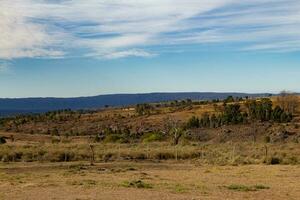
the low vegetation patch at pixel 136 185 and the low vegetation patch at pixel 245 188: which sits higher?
the low vegetation patch at pixel 136 185

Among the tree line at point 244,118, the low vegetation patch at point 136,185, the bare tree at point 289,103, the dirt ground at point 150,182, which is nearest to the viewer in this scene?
the dirt ground at point 150,182

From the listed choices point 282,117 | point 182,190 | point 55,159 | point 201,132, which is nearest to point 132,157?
point 55,159

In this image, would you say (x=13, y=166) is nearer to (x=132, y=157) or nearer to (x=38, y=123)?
(x=132, y=157)

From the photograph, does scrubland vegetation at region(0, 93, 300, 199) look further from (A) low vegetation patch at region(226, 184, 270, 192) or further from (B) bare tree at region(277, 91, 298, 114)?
Answer: (B) bare tree at region(277, 91, 298, 114)

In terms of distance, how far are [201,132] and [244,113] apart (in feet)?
48.4

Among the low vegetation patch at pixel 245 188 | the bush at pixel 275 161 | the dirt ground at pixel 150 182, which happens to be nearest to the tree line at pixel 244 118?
the bush at pixel 275 161

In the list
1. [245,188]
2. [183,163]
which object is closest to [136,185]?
[245,188]

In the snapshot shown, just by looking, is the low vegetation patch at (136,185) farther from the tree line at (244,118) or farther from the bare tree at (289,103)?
the bare tree at (289,103)

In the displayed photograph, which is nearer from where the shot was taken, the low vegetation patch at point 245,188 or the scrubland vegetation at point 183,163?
the low vegetation patch at point 245,188

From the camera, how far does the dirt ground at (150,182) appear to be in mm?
21047

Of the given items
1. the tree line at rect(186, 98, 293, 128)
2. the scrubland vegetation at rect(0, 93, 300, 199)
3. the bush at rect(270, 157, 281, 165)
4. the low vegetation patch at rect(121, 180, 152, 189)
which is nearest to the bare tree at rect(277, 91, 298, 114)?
the scrubland vegetation at rect(0, 93, 300, 199)

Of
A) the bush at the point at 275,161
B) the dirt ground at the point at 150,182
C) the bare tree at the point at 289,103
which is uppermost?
the bare tree at the point at 289,103

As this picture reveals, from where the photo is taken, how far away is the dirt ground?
21047 mm

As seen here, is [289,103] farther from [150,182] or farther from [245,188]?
[245,188]
